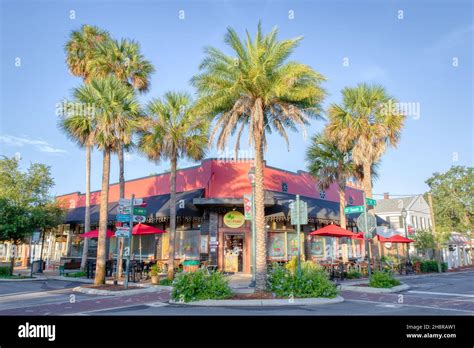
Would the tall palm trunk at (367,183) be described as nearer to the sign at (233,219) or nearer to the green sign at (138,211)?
the sign at (233,219)

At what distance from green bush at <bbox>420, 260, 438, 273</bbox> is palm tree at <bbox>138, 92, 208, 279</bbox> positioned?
2116 centimetres

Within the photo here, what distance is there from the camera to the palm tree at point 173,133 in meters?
19.4

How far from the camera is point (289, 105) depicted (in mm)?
15234

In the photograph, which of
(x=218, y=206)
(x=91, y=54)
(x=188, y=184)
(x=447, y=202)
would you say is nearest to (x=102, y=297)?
(x=218, y=206)

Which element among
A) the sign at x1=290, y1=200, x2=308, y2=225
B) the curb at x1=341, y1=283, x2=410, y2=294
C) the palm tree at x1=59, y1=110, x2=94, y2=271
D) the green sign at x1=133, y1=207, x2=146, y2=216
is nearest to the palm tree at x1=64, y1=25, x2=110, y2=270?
the palm tree at x1=59, y1=110, x2=94, y2=271

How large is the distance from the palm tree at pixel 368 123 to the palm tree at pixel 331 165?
3.09m

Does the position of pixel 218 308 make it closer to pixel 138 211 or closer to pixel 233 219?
pixel 138 211

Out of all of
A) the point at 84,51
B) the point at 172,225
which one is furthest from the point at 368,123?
the point at 84,51

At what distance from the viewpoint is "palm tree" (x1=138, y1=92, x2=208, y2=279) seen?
19.4 m

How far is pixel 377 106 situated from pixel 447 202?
138 ft

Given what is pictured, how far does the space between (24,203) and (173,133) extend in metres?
14.3

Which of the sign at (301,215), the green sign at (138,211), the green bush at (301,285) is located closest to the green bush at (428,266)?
the green bush at (301,285)

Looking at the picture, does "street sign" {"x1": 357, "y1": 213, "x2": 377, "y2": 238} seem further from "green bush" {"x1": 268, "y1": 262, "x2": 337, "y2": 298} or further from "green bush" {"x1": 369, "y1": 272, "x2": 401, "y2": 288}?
"green bush" {"x1": 268, "y1": 262, "x2": 337, "y2": 298}
